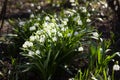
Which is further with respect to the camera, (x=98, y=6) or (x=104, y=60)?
(x=98, y=6)

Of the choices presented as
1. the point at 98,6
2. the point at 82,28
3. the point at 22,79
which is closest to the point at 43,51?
the point at 22,79

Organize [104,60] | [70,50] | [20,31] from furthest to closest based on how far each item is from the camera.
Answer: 1. [20,31]
2. [70,50]
3. [104,60]

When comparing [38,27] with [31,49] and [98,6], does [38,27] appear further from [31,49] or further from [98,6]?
[98,6]

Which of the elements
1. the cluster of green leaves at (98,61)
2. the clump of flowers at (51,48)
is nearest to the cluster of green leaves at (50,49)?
the clump of flowers at (51,48)

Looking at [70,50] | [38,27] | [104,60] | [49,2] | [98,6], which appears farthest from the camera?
[49,2]

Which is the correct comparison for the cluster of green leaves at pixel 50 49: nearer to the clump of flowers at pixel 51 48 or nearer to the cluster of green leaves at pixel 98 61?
the clump of flowers at pixel 51 48

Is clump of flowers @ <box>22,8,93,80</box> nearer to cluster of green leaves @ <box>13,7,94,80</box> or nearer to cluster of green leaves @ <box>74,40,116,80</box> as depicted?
cluster of green leaves @ <box>13,7,94,80</box>

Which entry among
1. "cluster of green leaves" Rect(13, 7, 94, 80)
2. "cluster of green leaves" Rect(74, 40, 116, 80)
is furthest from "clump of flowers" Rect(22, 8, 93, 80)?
"cluster of green leaves" Rect(74, 40, 116, 80)

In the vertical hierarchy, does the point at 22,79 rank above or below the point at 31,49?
below

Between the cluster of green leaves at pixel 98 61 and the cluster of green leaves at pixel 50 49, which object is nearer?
the cluster of green leaves at pixel 98 61

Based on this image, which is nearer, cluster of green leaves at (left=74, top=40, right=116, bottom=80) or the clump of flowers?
cluster of green leaves at (left=74, top=40, right=116, bottom=80)
